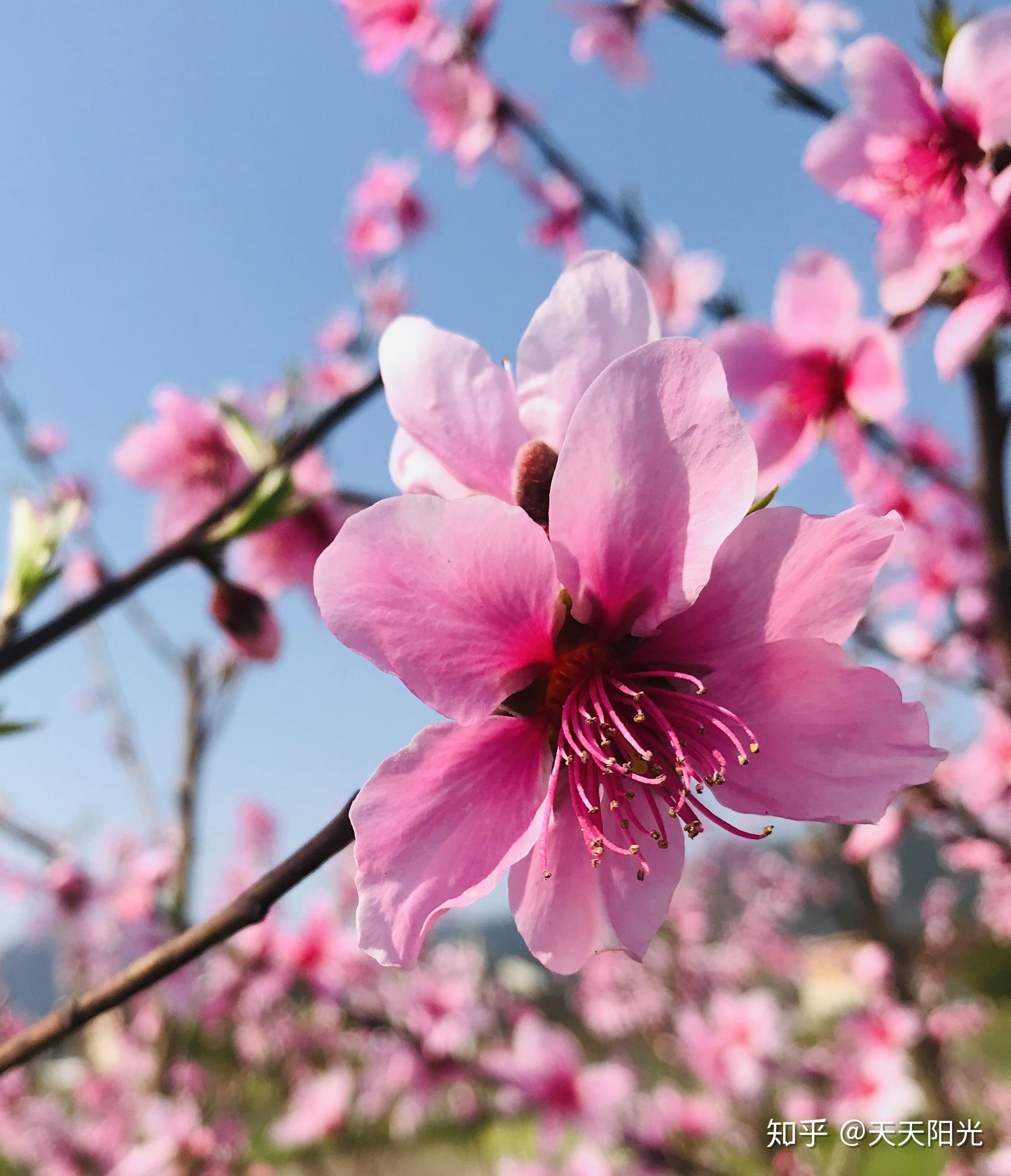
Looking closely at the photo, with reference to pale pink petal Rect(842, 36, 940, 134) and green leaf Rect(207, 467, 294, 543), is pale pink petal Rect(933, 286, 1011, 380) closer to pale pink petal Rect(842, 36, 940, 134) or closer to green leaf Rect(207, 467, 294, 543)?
pale pink petal Rect(842, 36, 940, 134)

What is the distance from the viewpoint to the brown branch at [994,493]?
132 cm

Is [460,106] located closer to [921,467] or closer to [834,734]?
[921,467]

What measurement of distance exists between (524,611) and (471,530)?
0.20 feet

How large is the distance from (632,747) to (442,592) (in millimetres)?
131

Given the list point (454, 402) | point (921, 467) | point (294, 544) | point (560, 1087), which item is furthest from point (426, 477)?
point (560, 1087)

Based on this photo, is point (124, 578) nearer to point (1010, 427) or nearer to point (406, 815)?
point (406, 815)

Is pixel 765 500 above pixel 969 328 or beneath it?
above

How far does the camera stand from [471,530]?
372mm

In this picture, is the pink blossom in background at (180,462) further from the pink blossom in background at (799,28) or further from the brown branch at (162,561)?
the pink blossom in background at (799,28)

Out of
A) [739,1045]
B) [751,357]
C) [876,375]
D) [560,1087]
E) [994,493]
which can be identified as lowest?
[739,1045]

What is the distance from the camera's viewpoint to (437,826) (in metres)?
0.39

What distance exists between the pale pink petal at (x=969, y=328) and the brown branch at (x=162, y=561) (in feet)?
1.55

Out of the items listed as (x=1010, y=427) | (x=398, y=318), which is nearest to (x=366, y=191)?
(x=1010, y=427)

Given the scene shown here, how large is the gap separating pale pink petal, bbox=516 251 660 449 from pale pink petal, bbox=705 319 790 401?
56cm
